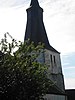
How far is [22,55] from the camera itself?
15648 mm

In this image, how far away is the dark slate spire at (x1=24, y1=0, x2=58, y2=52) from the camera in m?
38.0

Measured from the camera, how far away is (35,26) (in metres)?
38.9

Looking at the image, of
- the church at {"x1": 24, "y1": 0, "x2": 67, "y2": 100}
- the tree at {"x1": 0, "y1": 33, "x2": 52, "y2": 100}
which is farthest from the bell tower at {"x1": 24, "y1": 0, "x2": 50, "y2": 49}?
the tree at {"x1": 0, "y1": 33, "x2": 52, "y2": 100}

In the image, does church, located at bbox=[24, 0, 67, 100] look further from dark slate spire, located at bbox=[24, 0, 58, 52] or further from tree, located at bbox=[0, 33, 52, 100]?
tree, located at bbox=[0, 33, 52, 100]

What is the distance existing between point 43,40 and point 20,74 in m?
23.6

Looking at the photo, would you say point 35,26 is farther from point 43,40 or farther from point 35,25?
point 43,40

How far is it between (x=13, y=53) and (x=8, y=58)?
695mm

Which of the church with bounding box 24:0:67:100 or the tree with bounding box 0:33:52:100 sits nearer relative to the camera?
the tree with bounding box 0:33:52:100

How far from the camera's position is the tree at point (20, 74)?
13750 mm

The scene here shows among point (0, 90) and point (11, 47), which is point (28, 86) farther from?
point (11, 47)

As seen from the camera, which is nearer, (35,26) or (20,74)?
(20,74)

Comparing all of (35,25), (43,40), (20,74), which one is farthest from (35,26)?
(20,74)

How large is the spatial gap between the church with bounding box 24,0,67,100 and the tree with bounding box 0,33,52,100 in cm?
1947

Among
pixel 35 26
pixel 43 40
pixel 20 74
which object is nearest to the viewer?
pixel 20 74
